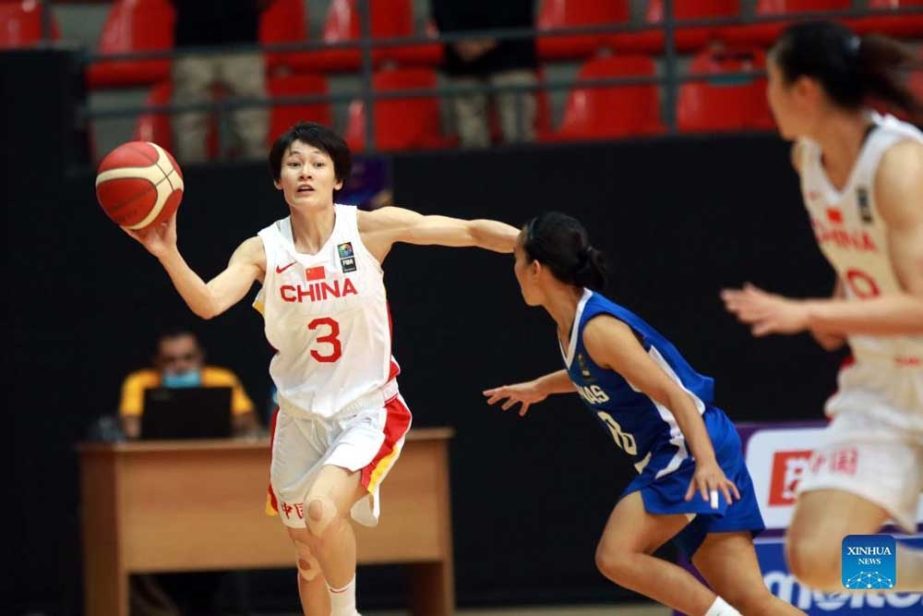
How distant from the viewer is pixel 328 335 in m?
6.09

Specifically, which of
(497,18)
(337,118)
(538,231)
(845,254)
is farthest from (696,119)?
(845,254)

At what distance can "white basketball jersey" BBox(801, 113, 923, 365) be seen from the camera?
438 cm

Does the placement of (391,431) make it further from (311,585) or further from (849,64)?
(849,64)

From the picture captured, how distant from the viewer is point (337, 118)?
11164 millimetres

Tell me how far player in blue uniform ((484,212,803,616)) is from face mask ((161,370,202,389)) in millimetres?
3783

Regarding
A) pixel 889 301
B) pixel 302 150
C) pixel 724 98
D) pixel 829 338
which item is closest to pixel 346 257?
pixel 302 150

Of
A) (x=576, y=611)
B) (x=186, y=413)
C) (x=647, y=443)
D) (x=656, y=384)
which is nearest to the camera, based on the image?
(x=656, y=384)

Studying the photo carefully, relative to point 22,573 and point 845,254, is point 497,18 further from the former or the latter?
point 845,254

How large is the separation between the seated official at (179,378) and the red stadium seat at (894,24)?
168 inches

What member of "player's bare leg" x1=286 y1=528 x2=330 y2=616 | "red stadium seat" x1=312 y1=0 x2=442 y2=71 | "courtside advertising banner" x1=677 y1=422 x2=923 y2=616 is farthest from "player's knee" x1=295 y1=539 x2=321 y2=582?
"red stadium seat" x1=312 y1=0 x2=442 y2=71

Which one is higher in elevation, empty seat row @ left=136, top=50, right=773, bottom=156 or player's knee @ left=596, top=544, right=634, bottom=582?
empty seat row @ left=136, top=50, right=773, bottom=156

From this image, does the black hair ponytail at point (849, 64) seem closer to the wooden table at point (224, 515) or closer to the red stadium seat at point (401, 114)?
the wooden table at point (224, 515)

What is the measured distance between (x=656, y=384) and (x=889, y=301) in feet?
4.66

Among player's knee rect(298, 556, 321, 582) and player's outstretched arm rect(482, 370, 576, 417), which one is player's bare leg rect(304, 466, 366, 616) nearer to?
player's knee rect(298, 556, 321, 582)
